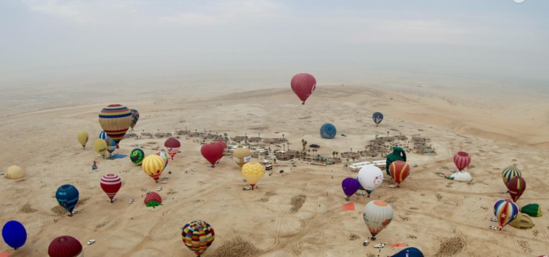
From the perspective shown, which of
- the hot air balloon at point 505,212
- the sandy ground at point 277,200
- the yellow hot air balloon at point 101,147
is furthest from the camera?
the yellow hot air balloon at point 101,147

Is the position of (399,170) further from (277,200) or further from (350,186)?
(277,200)

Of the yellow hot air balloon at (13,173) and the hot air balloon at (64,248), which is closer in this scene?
the hot air balloon at (64,248)

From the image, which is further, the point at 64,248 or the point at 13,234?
the point at 13,234

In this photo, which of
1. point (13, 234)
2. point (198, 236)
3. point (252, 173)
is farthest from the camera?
point (252, 173)

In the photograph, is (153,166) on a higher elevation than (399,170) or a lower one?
lower

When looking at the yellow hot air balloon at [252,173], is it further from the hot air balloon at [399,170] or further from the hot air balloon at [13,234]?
the hot air balloon at [13,234]

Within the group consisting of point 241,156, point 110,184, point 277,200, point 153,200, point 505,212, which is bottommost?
point 277,200

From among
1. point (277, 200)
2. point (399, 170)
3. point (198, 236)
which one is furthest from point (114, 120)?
point (399, 170)

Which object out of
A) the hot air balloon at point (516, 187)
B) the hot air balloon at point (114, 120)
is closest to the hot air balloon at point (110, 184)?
the hot air balloon at point (114, 120)
